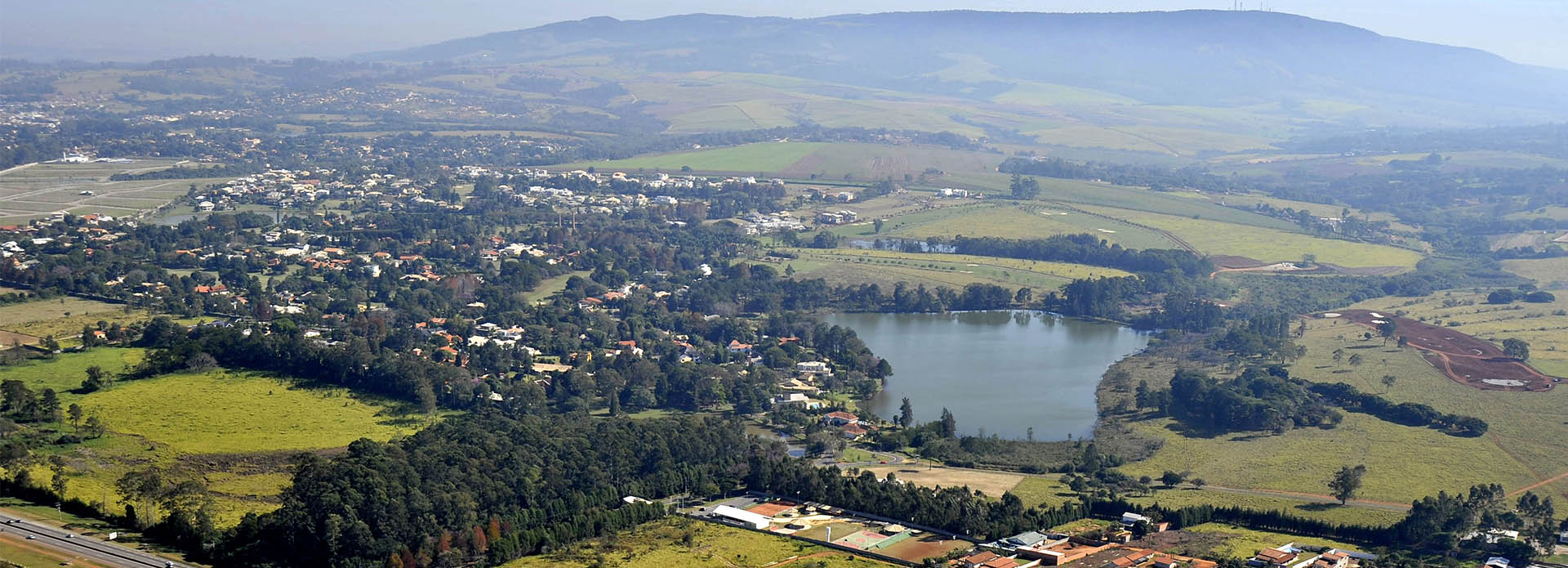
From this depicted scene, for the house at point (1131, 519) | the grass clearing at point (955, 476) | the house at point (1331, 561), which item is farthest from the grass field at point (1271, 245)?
the house at point (1331, 561)

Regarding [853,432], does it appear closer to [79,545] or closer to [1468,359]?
[79,545]

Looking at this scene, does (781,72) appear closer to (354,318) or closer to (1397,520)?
(354,318)

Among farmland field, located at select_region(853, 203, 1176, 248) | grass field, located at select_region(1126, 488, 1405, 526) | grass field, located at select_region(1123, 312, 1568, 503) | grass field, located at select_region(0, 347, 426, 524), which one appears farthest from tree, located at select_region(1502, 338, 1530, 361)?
grass field, located at select_region(0, 347, 426, 524)

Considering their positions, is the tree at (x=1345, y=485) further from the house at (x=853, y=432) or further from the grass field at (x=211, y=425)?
the grass field at (x=211, y=425)

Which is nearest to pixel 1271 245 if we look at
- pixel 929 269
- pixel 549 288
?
pixel 929 269

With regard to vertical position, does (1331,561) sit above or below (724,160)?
below

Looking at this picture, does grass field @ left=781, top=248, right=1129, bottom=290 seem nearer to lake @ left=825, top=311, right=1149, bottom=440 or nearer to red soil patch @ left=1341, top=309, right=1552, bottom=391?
lake @ left=825, top=311, right=1149, bottom=440
